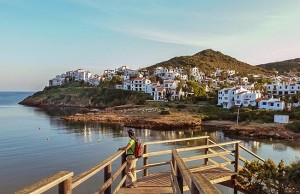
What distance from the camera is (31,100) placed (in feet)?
522

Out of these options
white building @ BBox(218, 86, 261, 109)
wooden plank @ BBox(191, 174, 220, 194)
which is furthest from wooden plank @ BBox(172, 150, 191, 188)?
white building @ BBox(218, 86, 261, 109)

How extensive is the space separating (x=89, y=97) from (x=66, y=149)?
305ft

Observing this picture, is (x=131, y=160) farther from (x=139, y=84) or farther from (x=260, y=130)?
(x=139, y=84)

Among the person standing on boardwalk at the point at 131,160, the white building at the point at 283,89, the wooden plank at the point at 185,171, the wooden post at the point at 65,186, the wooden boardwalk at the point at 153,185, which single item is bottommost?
the wooden boardwalk at the point at 153,185

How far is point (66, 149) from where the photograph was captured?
41.9 meters

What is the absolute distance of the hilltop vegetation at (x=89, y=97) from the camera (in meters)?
118

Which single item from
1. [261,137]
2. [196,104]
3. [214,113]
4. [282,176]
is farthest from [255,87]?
[282,176]

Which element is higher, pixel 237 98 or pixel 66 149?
pixel 237 98

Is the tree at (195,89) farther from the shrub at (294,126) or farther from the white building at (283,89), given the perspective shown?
the shrub at (294,126)

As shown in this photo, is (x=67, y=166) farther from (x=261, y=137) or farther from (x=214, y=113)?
(x=214, y=113)

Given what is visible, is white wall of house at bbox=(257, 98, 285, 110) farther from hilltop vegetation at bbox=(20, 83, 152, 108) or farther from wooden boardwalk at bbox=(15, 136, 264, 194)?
wooden boardwalk at bbox=(15, 136, 264, 194)

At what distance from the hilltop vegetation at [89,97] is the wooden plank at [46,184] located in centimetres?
9978

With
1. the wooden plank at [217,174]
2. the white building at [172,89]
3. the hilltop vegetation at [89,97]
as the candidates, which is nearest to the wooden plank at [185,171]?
the wooden plank at [217,174]

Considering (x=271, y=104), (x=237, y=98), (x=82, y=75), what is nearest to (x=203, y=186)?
(x=271, y=104)
